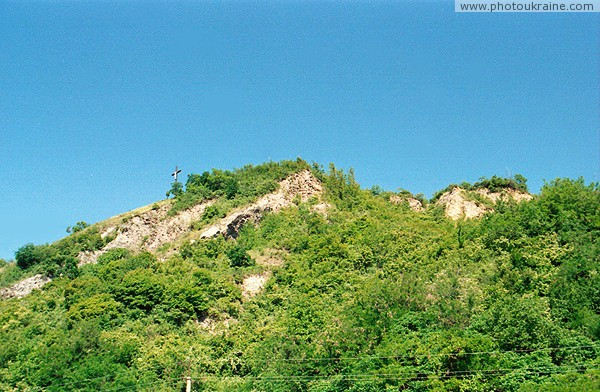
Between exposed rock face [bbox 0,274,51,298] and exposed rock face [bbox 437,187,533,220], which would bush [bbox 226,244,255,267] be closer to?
exposed rock face [bbox 0,274,51,298]

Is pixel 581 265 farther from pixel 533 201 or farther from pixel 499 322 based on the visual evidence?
pixel 533 201

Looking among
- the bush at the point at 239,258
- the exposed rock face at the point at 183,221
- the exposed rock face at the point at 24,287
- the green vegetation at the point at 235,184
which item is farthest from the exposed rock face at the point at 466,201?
the exposed rock face at the point at 24,287

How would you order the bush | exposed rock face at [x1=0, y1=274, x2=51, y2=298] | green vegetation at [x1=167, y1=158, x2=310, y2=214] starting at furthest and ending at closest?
green vegetation at [x1=167, y1=158, x2=310, y2=214], exposed rock face at [x1=0, y1=274, x2=51, y2=298], the bush

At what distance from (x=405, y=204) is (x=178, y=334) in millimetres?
32163

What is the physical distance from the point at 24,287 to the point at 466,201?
148 feet

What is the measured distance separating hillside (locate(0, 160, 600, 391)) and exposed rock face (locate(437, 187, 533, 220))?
21cm

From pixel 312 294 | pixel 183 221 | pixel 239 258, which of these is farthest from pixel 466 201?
pixel 183 221

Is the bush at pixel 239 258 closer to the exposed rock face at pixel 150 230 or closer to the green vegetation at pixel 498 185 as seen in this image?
the exposed rock face at pixel 150 230

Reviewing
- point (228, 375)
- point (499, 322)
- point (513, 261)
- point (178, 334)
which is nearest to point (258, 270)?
Result: point (178, 334)

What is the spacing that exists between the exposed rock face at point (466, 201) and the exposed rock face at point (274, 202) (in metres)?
13.9

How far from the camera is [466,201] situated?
6625cm

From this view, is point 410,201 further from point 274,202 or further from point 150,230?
point 150,230

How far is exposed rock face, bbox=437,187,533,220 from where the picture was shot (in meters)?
64.5

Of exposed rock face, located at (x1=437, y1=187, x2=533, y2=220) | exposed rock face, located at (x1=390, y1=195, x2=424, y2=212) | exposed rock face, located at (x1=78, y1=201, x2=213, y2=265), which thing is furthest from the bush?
exposed rock face, located at (x1=437, y1=187, x2=533, y2=220)
